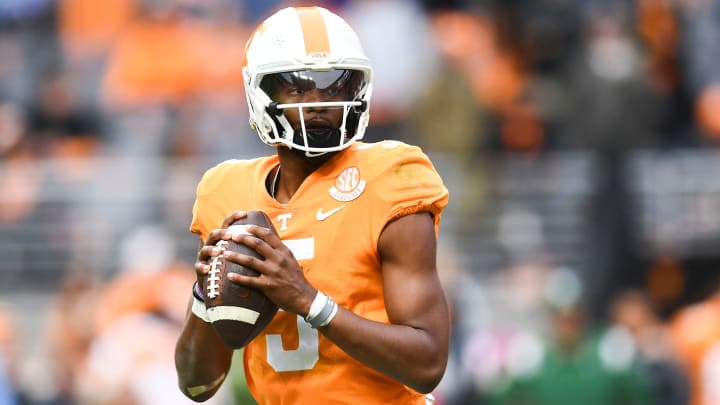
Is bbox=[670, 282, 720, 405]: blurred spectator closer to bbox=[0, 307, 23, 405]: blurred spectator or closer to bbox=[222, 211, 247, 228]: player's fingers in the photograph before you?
bbox=[0, 307, 23, 405]: blurred spectator

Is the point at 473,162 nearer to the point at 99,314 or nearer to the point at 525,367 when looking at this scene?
the point at 525,367

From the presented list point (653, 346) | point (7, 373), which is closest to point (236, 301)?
point (7, 373)

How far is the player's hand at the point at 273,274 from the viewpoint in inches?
145

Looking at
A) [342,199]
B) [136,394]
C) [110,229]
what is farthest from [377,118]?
[342,199]

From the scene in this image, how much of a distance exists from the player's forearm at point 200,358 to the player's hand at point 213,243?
358 millimetres

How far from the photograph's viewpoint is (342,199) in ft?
12.9

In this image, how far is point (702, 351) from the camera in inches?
362

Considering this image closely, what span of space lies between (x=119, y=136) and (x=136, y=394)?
11.5 ft

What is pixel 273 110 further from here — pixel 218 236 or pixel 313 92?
pixel 218 236

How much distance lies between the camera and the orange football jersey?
12.7 feet

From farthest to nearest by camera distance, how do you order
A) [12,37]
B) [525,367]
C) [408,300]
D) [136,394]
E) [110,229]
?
[12,37]
[110,229]
[525,367]
[136,394]
[408,300]

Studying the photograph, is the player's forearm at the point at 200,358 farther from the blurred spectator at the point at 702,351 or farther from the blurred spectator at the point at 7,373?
the blurred spectator at the point at 702,351

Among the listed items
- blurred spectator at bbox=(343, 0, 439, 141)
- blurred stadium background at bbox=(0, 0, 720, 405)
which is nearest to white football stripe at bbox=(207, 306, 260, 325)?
blurred stadium background at bbox=(0, 0, 720, 405)

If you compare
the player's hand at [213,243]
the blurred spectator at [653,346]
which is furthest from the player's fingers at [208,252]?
the blurred spectator at [653,346]
